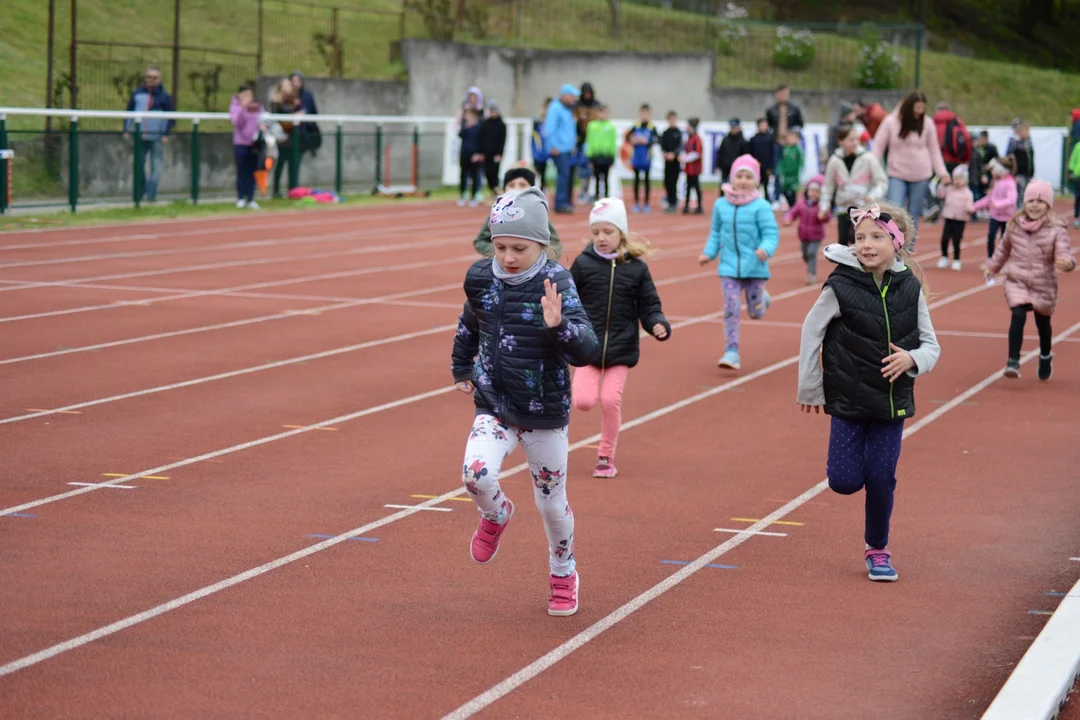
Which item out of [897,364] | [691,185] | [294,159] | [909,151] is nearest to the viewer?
[897,364]

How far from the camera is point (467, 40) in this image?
45.7 m

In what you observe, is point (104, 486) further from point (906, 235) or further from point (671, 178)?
point (671, 178)

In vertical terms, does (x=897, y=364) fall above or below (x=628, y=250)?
below

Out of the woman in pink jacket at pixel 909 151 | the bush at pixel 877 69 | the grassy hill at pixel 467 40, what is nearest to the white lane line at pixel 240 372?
the woman in pink jacket at pixel 909 151

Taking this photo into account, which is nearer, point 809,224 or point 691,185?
point 809,224

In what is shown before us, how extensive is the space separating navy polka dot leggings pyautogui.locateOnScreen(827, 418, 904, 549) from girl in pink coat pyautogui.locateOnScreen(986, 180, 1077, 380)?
19.1 feet

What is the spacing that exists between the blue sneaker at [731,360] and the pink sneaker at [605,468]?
404 cm

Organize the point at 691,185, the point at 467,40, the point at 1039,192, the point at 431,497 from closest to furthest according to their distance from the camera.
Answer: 1. the point at 431,497
2. the point at 1039,192
3. the point at 691,185
4. the point at 467,40

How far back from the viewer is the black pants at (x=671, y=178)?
32.1 meters

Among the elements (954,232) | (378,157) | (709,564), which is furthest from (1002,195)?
(378,157)

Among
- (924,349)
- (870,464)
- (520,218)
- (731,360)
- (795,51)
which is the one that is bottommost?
(731,360)

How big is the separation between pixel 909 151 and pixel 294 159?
15883mm

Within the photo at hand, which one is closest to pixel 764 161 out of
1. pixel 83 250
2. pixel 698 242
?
pixel 698 242

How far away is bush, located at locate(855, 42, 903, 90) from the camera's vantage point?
47781 mm
